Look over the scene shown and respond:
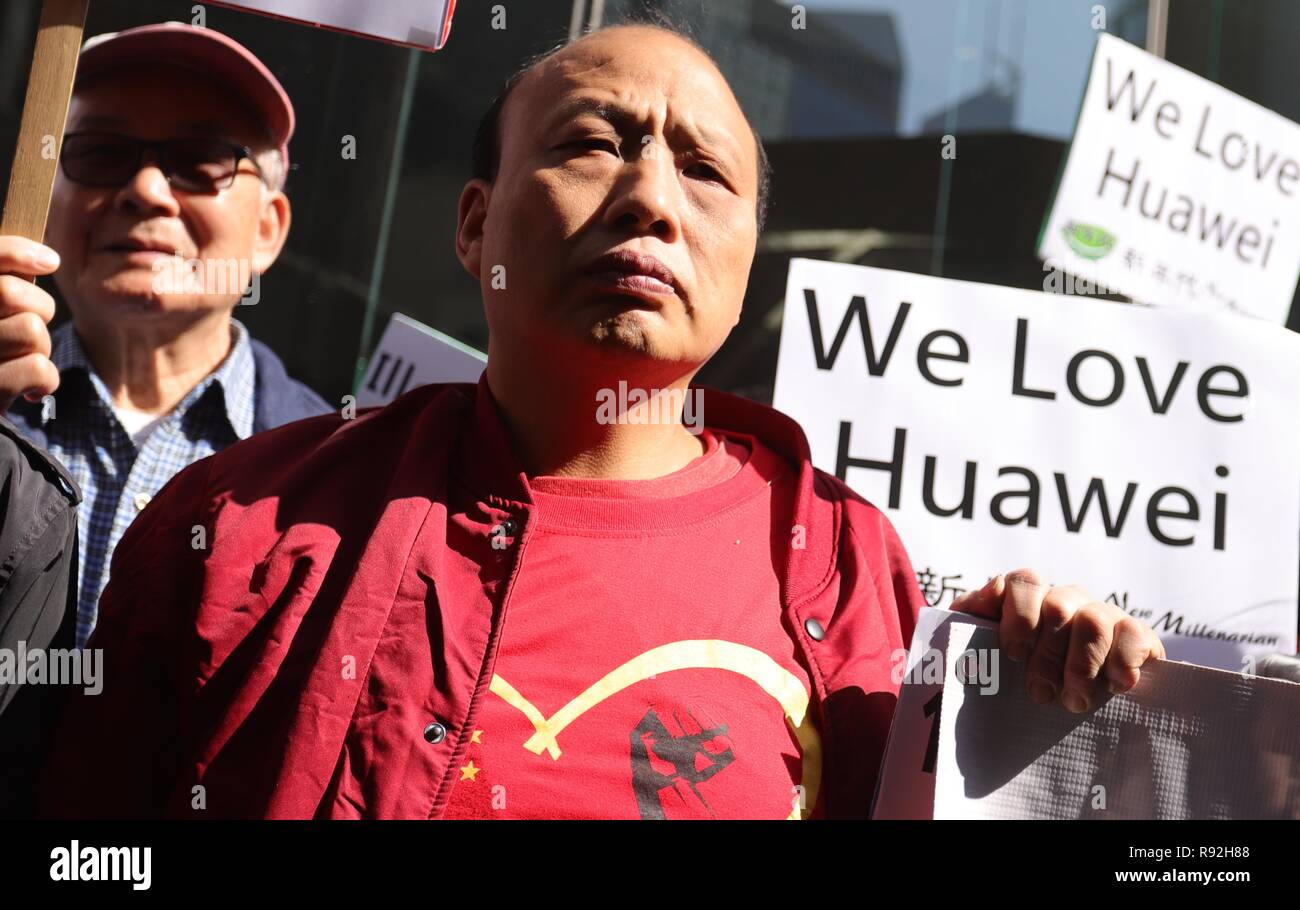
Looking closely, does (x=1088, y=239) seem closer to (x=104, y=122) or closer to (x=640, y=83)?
(x=640, y=83)

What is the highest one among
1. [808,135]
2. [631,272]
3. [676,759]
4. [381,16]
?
[808,135]

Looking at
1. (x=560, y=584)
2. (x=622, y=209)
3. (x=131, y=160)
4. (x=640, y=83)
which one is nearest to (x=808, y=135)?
(x=131, y=160)

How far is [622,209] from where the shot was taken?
1.61 m

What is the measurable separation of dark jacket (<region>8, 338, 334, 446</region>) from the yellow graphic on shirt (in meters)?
1.15

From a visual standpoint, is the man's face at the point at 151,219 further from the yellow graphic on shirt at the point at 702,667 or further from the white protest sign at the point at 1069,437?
the yellow graphic on shirt at the point at 702,667

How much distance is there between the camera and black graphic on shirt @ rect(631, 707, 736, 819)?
4.72 ft

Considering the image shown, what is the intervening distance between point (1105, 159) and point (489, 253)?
1641 mm

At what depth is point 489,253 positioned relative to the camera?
176 centimetres

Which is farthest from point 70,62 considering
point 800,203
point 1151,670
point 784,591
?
point 800,203

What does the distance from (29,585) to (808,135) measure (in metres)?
2.97

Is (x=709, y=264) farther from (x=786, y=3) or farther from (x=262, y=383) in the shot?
(x=786, y=3)

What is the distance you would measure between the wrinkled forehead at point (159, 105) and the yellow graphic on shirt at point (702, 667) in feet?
5.20

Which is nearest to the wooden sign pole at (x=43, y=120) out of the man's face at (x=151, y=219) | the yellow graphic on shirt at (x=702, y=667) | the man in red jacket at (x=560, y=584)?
the man in red jacket at (x=560, y=584)

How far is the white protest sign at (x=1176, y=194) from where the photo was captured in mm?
2754
